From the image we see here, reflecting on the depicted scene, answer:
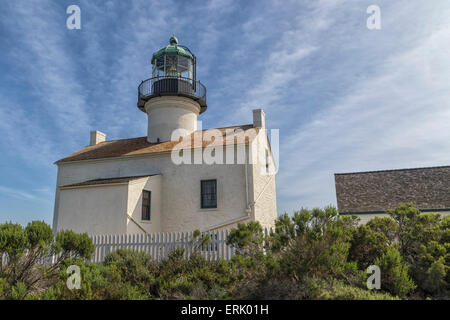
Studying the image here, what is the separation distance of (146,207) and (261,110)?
7.79 metres

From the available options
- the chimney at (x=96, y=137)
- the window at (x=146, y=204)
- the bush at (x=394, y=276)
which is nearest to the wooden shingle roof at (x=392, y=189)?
the window at (x=146, y=204)

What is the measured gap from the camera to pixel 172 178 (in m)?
15.9

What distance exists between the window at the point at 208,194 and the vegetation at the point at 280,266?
20.9ft

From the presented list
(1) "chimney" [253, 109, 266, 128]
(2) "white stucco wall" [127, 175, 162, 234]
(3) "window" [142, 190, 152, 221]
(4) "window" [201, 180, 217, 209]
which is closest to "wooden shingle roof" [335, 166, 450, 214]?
(1) "chimney" [253, 109, 266, 128]

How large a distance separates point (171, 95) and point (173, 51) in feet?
9.74

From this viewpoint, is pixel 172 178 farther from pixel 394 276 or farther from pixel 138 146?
pixel 394 276

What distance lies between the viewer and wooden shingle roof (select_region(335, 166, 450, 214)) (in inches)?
798

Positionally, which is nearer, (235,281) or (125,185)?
(235,281)

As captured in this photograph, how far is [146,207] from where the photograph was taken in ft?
49.8

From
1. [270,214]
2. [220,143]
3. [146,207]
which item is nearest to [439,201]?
[270,214]

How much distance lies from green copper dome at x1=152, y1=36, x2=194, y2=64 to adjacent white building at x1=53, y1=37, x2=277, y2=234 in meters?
1.65

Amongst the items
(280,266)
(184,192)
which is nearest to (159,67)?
(184,192)

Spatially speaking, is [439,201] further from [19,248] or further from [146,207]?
[19,248]
